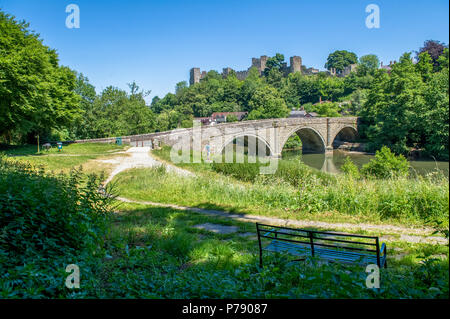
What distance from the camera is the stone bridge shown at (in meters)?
24.2

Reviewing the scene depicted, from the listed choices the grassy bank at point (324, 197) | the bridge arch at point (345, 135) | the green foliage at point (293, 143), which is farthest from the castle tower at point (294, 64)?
the grassy bank at point (324, 197)

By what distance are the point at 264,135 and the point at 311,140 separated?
490 inches

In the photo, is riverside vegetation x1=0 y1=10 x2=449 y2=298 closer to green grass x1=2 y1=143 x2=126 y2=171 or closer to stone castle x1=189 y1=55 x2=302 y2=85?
green grass x1=2 y1=143 x2=126 y2=171

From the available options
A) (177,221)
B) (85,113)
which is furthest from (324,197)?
(85,113)

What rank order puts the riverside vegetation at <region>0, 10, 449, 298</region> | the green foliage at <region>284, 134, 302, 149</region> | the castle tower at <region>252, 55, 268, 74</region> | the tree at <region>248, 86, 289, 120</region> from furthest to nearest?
the castle tower at <region>252, 55, 268, 74</region> < the tree at <region>248, 86, 289, 120</region> < the green foliage at <region>284, 134, 302, 149</region> < the riverside vegetation at <region>0, 10, 449, 298</region>

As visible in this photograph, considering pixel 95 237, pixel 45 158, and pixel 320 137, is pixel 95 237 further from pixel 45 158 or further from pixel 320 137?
pixel 320 137

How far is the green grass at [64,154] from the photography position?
14461 mm

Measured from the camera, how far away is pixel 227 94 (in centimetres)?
6494

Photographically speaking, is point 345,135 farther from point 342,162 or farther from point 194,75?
point 194,75

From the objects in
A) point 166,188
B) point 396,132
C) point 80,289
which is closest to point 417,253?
point 80,289

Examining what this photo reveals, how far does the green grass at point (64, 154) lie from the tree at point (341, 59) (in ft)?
254

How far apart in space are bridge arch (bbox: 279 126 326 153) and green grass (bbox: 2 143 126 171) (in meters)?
22.8

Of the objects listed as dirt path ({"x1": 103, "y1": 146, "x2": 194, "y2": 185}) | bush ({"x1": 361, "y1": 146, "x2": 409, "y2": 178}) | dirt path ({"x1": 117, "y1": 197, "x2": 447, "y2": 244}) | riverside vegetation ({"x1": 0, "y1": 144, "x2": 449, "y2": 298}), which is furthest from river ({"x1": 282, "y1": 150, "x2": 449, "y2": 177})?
dirt path ({"x1": 103, "y1": 146, "x2": 194, "y2": 185})

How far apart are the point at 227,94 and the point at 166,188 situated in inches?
2216
